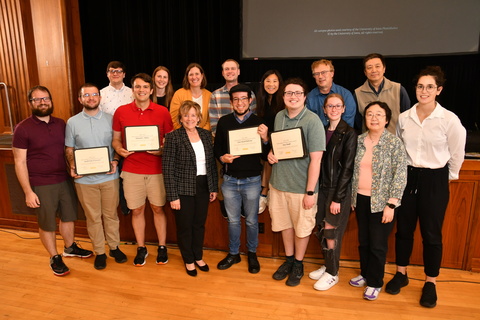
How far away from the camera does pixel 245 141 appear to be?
233 cm

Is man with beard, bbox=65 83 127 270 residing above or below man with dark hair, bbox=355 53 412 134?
below

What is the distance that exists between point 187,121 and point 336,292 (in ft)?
5.58

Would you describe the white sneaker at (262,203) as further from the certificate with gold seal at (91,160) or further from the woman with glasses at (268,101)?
the certificate with gold seal at (91,160)

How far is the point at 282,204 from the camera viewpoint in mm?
2383

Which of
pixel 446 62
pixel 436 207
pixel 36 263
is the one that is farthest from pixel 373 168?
pixel 446 62

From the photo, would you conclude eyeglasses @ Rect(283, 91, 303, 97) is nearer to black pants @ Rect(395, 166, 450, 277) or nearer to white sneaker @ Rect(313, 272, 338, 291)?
black pants @ Rect(395, 166, 450, 277)

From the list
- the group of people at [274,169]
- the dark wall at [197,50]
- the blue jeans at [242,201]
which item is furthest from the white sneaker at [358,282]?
the dark wall at [197,50]

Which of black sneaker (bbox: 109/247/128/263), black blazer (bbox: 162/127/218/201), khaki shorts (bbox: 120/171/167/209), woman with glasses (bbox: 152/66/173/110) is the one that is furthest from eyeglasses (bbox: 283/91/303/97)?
black sneaker (bbox: 109/247/128/263)

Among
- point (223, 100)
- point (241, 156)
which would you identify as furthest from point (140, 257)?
point (223, 100)

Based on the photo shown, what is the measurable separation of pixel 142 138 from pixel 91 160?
1.48 ft

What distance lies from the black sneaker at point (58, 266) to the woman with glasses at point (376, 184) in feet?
7.84

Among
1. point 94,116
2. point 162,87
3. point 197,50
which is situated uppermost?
point 197,50

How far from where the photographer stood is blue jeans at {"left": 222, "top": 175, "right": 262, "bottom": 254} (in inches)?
96.6

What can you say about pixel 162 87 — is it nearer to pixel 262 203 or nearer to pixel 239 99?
pixel 239 99
